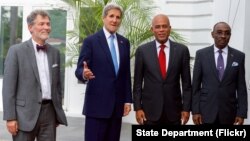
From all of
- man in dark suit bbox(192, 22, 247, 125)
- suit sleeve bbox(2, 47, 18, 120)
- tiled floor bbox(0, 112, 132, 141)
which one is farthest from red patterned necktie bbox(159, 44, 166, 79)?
tiled floor bbox(0, 112, 132, 141)

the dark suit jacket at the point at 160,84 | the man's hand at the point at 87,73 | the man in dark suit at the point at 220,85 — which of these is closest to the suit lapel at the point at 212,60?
the man in dark suit at the point at 220,85

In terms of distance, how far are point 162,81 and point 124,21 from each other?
4.27 metres

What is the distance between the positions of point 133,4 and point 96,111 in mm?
4542

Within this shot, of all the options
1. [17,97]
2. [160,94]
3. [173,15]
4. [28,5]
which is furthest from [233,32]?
[28,5]

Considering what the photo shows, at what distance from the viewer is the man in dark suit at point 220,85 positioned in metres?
4.55

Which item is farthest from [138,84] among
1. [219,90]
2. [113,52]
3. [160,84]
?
[219,90]

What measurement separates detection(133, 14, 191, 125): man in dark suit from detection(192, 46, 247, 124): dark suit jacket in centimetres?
13

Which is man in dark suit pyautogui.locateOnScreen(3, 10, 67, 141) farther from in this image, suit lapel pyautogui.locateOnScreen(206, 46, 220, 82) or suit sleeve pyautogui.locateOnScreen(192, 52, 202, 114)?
suit lapel pyautogui.locateOnScreen(206, 46, 220, 82)

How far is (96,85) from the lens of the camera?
171 inches

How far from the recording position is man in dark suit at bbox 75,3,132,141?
14.2 feet

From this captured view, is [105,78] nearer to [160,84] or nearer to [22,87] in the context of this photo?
[160,84]

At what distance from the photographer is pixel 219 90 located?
179 inches

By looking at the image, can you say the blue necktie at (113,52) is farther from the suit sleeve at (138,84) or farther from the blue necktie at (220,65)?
the blue necktie at (220,65)

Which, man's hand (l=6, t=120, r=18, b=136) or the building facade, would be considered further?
the building facade
